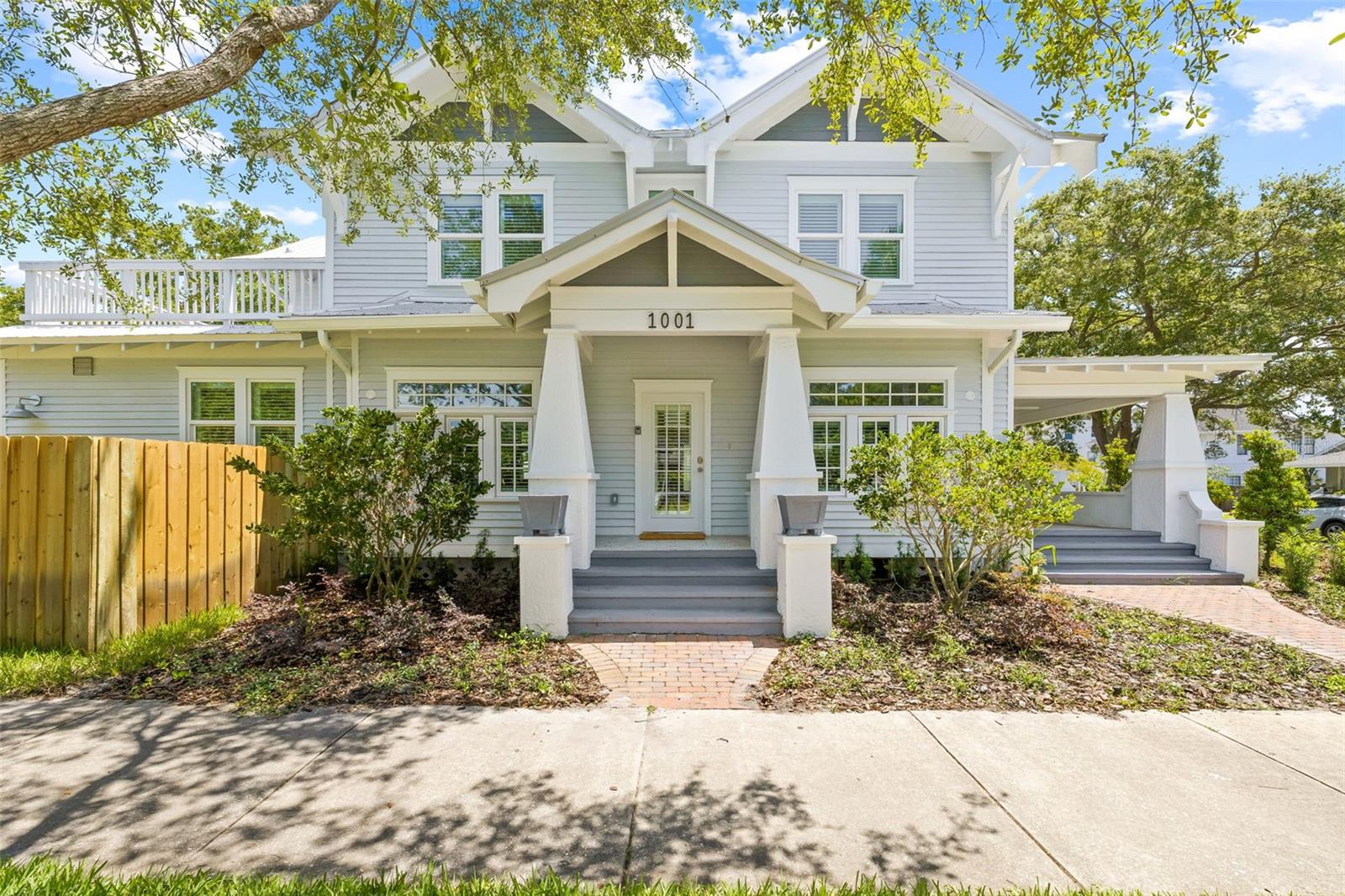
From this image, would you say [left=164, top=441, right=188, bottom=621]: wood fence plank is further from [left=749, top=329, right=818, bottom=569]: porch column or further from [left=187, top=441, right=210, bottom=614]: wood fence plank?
[left=749, top=329, right=818, bottom=569]: porch column

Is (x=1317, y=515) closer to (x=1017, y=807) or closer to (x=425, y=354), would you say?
(x=1017, y=807)

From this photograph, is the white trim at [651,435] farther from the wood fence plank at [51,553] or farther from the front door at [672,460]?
the wood fence plank at [51,553]

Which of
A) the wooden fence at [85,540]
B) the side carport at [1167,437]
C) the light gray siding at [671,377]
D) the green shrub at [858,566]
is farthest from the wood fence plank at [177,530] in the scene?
the side carport at [1167,437]

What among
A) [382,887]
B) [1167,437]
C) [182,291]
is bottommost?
[382,887]

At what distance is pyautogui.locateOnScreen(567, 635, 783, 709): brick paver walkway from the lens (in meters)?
4.93

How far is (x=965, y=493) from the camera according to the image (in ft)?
20.8

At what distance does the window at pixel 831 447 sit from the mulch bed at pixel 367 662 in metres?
4.82

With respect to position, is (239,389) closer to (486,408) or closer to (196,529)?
(486,408)

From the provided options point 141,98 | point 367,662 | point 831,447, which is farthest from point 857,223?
point 367,662

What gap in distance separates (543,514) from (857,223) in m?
6.63

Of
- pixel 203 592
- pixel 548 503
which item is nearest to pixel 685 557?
pixel 548 503

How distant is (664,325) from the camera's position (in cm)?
720

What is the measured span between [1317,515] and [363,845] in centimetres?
2278

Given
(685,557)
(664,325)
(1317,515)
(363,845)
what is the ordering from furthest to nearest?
1. (1317,515)
2. (685,557)
3. (664,325)
4. (363,845)
